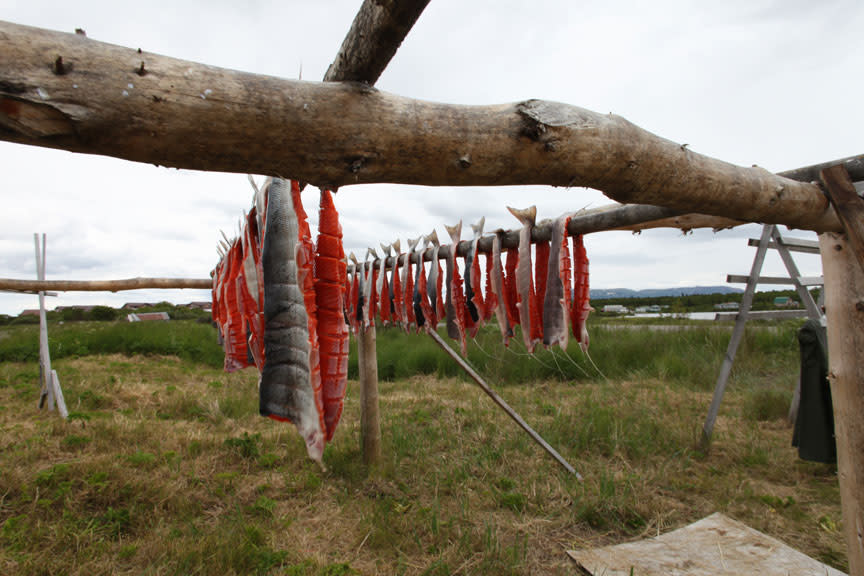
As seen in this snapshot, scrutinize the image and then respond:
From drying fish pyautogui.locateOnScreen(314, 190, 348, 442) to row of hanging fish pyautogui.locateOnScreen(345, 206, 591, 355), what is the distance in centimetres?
137

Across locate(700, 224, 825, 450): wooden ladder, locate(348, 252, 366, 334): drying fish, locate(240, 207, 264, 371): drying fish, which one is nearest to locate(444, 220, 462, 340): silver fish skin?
locate(348, 252, 366, 334): drying fish

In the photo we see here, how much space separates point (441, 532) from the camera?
12.5 feet

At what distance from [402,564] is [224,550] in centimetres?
127

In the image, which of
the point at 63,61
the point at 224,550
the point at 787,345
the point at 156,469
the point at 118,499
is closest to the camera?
the point at 63,61

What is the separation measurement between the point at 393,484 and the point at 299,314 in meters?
3.63

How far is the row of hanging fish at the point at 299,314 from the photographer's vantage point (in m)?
1.62

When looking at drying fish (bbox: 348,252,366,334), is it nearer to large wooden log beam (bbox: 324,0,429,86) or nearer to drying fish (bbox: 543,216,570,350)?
drying fish (bbox: 543,216,570,350)

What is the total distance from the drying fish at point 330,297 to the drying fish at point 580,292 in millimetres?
1572

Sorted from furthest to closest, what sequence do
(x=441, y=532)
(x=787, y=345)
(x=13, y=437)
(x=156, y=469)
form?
(x=787, y=345) < (x=13, y=437) < (x=156, y=469) < (x=441, y=532)

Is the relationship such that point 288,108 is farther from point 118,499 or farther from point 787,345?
point 787,345

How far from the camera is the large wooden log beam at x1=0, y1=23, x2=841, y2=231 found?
106cm

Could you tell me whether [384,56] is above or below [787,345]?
above

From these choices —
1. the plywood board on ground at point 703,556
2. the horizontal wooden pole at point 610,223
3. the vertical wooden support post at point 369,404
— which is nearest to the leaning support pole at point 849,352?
the horizontal wooden pole at point 610,223

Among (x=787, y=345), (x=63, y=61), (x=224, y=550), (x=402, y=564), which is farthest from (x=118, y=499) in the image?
(x=787, y=345)
